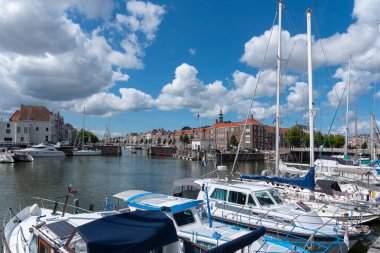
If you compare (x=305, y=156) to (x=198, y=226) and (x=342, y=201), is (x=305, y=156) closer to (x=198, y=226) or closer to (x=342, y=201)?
(x=342, y=201)

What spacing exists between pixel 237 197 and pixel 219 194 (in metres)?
1.25

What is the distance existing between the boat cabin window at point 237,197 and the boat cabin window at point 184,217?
5047 mm

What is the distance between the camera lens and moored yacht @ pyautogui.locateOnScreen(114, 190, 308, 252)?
12195 millimetres

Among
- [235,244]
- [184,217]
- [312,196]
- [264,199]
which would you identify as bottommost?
[312,196]

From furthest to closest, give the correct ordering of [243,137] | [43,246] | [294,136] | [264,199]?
1. [243,137]
2. [294,136]
3. [264,199]
4. [43,246]

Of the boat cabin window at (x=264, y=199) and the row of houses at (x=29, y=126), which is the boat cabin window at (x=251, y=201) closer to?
the boat cabin window at (x=264, y=199)

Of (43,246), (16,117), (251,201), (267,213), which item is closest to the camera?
(43,246)

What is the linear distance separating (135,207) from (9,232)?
19.1ft

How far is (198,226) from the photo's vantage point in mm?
13914

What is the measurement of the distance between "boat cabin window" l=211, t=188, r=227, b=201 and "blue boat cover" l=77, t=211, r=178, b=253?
10.7m

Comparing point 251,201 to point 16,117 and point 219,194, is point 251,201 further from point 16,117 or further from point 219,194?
point 16,117

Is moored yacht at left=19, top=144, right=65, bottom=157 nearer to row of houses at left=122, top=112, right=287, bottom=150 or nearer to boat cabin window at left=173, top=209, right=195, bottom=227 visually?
row of houses at left=122, top=112, right=287, bottom=150

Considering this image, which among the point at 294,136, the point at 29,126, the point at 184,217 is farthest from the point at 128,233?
the point at 294,136

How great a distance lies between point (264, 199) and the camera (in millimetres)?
18172
